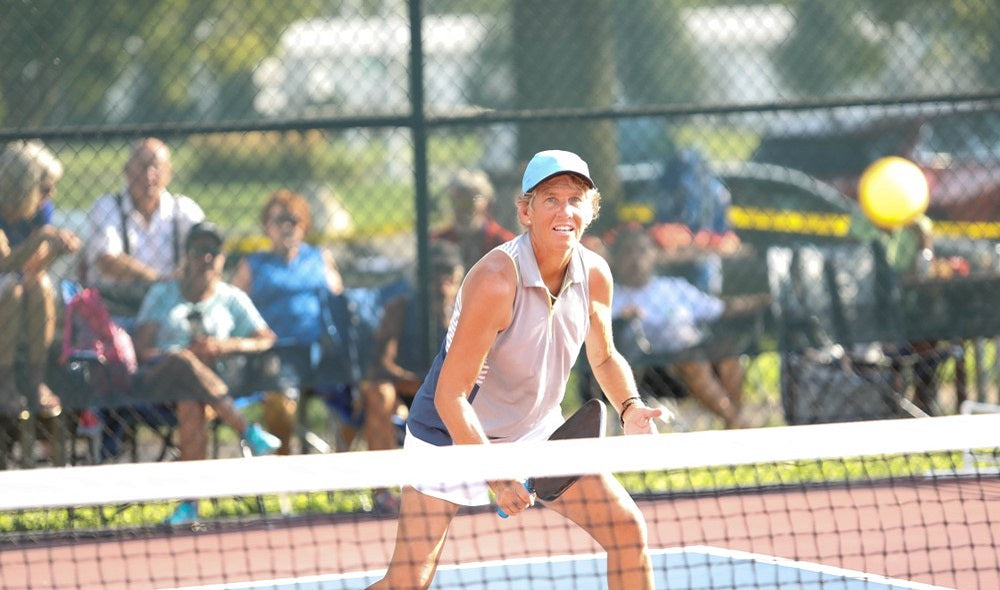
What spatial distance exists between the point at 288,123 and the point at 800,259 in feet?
8.06

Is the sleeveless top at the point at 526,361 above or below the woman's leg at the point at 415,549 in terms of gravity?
above

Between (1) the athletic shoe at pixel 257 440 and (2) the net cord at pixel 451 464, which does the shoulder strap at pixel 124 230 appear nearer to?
(1) the athletic shoe at pixel 257 440

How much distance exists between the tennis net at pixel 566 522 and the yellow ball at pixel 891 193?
3.81 feet

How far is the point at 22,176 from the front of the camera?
6.22 meters

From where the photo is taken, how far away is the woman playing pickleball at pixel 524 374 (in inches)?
142

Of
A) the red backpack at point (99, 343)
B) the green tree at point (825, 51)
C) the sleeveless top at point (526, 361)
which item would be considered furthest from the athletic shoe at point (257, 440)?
the green tree at point (825, 51)

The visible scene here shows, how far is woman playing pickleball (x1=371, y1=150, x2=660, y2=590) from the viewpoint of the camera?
3605mm

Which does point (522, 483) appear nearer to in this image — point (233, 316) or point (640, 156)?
point (233, 316)

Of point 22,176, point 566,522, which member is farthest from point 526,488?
point 22,176

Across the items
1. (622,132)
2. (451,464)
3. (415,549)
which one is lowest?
(415,549)

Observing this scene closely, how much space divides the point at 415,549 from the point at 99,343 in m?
3.08

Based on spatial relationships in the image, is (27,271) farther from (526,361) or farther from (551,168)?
(551,168)

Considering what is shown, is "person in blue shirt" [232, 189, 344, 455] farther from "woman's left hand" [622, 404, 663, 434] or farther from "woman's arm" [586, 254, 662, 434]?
"woman's left hand" [622, 404, 663, 434]

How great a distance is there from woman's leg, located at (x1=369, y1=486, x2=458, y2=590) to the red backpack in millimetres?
2950
